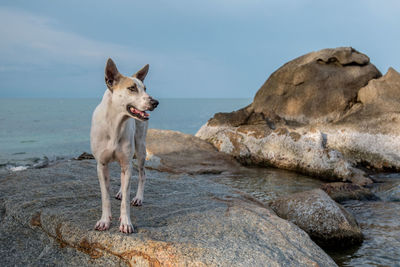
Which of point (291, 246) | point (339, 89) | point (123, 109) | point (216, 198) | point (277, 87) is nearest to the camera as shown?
point (123, 109)

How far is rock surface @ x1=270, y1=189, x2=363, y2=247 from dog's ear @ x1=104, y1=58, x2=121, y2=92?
4.97 meters

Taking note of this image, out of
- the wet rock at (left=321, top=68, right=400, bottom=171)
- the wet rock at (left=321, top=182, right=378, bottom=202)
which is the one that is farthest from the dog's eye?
the wet rock at (left=321, top=68, right=400, bottom=171)

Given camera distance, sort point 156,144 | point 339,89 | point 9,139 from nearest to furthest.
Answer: point 156,144 → point 339,89 → point 9,139

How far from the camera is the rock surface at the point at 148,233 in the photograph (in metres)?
4.29

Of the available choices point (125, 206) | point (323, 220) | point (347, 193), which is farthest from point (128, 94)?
point (347, 193)

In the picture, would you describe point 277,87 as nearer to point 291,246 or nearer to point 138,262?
point 291,246

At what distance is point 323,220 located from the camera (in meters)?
7.32

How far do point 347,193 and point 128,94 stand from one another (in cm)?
814

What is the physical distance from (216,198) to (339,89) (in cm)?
1392

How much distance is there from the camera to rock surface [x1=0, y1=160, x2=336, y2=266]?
4293 millimetres

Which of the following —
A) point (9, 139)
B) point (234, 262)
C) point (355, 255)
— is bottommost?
point (9, 139)

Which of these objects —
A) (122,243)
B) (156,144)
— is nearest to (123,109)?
(122,243)

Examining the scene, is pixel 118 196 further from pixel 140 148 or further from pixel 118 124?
pixel 118 124

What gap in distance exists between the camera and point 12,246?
5.01 meters
